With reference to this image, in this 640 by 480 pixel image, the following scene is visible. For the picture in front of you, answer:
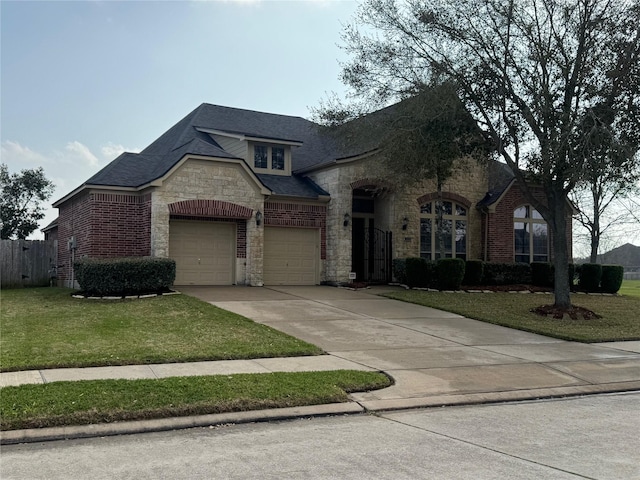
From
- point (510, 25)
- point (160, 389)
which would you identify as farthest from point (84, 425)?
point (510, 25)

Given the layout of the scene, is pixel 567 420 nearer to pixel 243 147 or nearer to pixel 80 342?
pixel 80 342

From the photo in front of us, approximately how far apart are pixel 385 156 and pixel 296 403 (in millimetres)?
11266

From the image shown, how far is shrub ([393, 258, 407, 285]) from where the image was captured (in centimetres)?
2064

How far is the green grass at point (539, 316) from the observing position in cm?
1357

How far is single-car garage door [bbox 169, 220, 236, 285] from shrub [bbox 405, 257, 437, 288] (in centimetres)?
603

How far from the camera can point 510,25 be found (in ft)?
50.3

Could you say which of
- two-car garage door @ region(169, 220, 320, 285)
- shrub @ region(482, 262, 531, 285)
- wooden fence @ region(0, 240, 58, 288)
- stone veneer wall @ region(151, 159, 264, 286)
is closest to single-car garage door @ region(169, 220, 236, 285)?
two-car garage door @ region(169, 220, 320, 285)

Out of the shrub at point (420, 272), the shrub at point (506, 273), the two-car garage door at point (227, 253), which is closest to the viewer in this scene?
the two-car garage door at point (227, 253)

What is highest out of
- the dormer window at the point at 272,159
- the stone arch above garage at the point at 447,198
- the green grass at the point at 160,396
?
the dormer window at the point at 272,159

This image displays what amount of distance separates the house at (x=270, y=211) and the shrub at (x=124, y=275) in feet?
6.11

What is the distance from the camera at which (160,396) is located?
6.79 m

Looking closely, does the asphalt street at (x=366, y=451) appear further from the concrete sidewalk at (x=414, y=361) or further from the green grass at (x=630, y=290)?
the green grass at (x=630, y=290)

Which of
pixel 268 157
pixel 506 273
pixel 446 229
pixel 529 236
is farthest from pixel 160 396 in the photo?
pixel 529 236

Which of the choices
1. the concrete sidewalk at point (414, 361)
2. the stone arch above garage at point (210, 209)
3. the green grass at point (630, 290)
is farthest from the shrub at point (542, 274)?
the stone arch above garage at point (210, 209)
